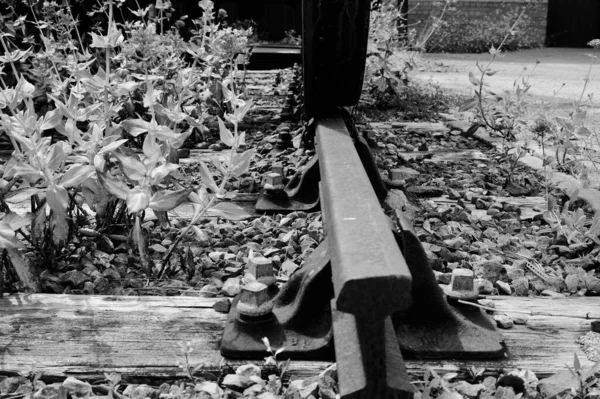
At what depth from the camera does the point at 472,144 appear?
4.20 metres

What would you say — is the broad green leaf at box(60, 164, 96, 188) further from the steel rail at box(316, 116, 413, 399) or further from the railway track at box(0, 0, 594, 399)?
the steel rail at box(316, 116, 413, 399)

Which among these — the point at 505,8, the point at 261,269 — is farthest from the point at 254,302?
the point at 505,8

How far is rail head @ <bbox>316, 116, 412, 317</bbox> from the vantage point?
1067 mm

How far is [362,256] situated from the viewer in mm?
1148

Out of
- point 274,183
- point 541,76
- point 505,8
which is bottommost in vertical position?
point 505,8

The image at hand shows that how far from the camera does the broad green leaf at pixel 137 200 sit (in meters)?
1.73

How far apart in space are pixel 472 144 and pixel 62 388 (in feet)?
10.6

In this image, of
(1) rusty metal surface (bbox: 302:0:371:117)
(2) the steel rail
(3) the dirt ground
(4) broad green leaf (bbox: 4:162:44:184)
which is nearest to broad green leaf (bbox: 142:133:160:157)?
(4) broad green leaf (bbox: 4:162:44:184)

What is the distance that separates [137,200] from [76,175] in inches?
7.7

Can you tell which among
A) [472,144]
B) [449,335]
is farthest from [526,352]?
[472,144]

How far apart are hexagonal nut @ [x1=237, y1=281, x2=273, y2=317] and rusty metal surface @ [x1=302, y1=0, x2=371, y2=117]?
1492 mm

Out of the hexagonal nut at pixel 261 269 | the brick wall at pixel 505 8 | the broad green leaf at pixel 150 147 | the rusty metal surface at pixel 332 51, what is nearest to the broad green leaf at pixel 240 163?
the broad green leaf at pixel 150 147

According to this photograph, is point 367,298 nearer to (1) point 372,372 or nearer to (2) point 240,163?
(1) point 372,372

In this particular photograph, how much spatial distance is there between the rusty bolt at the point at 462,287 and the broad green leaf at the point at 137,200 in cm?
75
